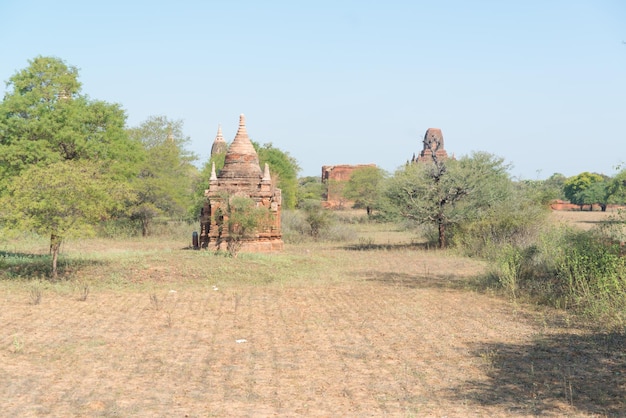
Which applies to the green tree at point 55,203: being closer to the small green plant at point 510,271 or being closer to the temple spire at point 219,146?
the small green plant at point 510,271

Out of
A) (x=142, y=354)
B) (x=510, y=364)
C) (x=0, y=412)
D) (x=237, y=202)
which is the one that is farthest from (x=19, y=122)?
(x=510, y=364)

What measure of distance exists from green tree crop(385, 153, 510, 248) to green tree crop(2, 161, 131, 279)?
14599 mm

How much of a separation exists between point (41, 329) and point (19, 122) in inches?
480

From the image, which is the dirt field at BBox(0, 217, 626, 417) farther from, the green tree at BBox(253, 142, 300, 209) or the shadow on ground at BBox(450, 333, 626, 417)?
the green tree at BBox(253, 142, 300, 209)

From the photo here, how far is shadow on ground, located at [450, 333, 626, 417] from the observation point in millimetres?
6922

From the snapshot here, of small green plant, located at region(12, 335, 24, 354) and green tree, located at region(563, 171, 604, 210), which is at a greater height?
green tree, located at region(563, 171, 604, 210)

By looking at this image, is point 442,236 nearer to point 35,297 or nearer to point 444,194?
point 444,194

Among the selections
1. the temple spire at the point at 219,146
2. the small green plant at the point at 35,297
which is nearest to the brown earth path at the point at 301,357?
the small green plant at the point at 35,297

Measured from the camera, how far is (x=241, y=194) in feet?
80.4

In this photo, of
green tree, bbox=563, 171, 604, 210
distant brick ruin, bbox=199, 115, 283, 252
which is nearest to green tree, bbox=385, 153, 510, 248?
distant brick ruin, bbox=199, 115, 283, 252

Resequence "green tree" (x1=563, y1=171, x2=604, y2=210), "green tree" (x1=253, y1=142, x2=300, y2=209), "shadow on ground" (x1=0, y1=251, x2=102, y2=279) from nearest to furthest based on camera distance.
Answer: "shadow on ground" (x1=0, y1=251, x2=102, y2=279)
"green tree" (x1=253, y1=142, x2=300, y2=209)
"green tree" (x1=563, y1=171, x2=604, y2=210)

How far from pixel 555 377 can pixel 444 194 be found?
2000cm

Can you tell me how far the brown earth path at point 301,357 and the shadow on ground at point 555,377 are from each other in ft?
0.08

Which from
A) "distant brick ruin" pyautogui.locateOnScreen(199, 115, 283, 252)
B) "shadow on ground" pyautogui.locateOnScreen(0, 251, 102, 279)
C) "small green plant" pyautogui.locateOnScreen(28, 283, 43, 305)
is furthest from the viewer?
"distant brick ruin" pyautogui.locateOnScreen(199, 115, 283, 252)
